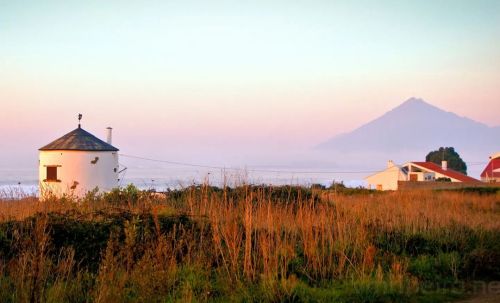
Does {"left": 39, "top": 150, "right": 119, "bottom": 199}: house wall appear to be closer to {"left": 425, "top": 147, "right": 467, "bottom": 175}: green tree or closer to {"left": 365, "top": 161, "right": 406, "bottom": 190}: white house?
{"left": 365, "top": 161, "right": 406, "bottom": 190}: white house

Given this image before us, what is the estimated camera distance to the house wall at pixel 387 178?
64.8 metres

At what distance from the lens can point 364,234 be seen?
10.8m

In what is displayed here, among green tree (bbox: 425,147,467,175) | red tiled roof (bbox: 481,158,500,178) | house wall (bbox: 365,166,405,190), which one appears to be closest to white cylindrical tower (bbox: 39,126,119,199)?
house wall (bbox: 365,166,405,190)

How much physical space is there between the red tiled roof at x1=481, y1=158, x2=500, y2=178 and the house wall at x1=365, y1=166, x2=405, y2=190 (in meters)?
12.9

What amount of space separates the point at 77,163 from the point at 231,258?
21.7 metres

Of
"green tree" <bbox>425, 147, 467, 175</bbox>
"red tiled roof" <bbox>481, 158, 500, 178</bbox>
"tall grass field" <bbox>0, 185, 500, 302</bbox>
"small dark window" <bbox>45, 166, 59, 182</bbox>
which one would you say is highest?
"green tree" <bbox>425, 147, 467, 175</bbox>

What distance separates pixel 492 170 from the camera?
6769 cm

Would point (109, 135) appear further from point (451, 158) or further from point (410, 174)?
point (451, 158)

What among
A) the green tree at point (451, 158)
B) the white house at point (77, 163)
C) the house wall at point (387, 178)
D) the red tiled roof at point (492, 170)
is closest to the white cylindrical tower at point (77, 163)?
the white house at point (77, 163)

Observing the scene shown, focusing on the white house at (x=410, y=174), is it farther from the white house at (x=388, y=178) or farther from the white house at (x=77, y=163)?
the white house at (x=77, y=163)

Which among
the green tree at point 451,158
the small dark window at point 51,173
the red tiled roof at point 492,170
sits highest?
the green tree at point 451,158

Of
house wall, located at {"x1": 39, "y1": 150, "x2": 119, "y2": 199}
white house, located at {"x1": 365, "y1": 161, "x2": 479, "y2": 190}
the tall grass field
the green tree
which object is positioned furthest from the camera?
the green tree

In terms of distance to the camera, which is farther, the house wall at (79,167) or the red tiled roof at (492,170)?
the red tiled roof at (492,170)

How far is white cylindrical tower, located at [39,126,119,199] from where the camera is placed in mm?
27906
